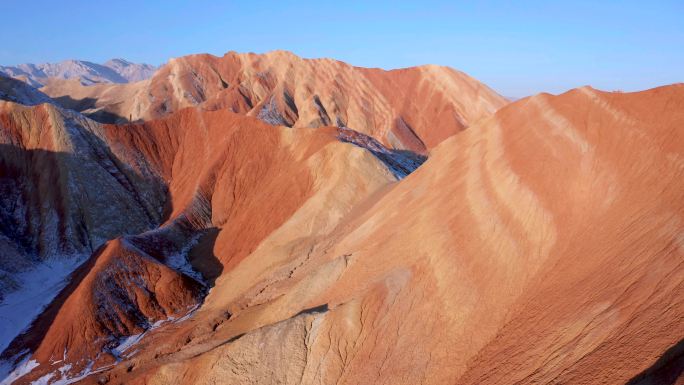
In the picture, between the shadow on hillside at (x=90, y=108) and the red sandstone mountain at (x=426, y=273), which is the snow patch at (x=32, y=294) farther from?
the shadow on hillside at (x=90, y=108)

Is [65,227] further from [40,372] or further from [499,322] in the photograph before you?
[499,322]

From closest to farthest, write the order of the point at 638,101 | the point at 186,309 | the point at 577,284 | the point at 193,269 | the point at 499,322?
the point at 577,284 → the point at 499,322 → the point at 638,101 → the point at 186,309 → the point at 193,269

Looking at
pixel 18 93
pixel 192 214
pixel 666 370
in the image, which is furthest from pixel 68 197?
pixel 666 370

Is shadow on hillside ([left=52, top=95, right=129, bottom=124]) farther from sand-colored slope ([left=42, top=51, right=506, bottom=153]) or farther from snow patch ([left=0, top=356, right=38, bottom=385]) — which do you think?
snow patch ([left=0, top=356, right=38, bottom=385])

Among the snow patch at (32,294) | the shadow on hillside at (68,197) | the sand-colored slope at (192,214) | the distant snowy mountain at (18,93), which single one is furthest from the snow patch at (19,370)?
the distant snowy mountain at (18,93)

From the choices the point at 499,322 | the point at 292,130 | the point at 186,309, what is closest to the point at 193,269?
the point at 186,309

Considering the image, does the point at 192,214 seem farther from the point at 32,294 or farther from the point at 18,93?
the point at 18,93
